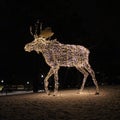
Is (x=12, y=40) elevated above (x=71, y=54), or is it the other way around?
(x=12, y=40)

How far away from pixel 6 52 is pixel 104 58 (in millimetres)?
9553

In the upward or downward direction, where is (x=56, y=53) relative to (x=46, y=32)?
downward

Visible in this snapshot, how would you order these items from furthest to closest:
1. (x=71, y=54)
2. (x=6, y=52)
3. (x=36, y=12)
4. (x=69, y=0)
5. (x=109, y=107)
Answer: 1. (x=6, y=52)
2. (x=69, y=0)
3. (x=36, y=12)
4. (x=71, y=54)
5. (x=109, y=107)

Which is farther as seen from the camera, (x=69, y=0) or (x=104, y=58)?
(x=104, y=58)

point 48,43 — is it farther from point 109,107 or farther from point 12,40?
point 12,40

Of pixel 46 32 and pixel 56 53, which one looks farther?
pixel 46 32

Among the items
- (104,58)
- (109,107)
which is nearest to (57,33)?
(104,58)

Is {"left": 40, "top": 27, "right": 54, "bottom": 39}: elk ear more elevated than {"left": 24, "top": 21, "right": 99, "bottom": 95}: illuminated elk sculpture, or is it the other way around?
{"left": 40, "top": 27, "right": 54, "bottom": 39}: elk ear

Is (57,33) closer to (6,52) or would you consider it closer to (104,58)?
(6,52)

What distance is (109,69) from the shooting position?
37781mm

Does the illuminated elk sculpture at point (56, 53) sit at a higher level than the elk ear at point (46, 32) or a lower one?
lower

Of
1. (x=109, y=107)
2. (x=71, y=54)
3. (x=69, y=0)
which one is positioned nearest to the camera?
(x=109, y=107)

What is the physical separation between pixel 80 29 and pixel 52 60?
1431 cm

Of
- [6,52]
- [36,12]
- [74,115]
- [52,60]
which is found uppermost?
[36,12]
